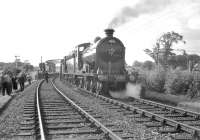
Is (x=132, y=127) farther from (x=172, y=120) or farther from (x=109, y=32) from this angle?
(x=109, y=32)

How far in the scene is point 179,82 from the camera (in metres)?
17.1

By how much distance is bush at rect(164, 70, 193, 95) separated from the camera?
54.4 feet

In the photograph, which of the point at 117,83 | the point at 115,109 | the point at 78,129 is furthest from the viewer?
the point at 117,83

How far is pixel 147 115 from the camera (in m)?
9.62

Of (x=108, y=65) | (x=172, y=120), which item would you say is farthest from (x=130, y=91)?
(x=172, y=120)

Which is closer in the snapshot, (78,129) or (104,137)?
(104,137)

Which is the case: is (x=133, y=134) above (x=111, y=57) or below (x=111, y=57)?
below

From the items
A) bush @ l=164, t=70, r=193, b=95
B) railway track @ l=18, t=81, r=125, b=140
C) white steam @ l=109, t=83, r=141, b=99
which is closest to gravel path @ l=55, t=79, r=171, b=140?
railway track @ l=18, t=81, r=125, b=140

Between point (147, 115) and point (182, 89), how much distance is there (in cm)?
835

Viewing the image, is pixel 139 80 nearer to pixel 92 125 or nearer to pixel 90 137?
pixel 92 125

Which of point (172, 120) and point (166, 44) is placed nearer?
point (172, 120)

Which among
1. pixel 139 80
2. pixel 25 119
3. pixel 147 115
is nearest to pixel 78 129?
pixel 25 119

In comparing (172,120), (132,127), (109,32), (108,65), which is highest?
(109,32)

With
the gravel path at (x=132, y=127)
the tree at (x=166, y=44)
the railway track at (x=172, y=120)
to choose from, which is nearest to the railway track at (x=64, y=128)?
the gravel path at (x=132, y=127)
